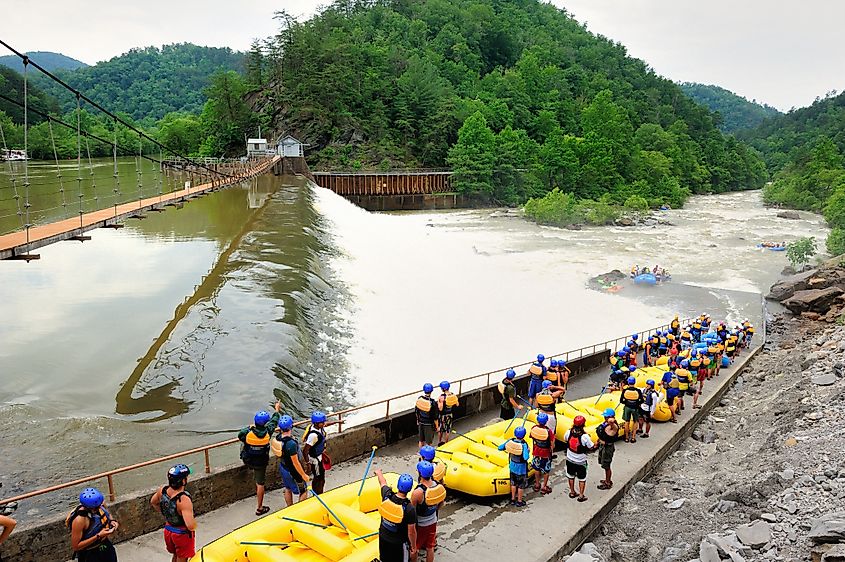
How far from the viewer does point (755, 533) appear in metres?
7.75

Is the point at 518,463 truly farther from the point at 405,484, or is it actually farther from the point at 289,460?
the point at 289,460

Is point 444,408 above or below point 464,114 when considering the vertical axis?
below

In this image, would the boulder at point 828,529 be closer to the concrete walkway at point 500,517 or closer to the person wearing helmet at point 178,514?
the concrete walkway at point 500,517

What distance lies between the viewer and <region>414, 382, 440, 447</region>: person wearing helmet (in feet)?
34.6

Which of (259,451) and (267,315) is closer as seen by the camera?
(259,451)

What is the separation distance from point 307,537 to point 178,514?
1533 mm

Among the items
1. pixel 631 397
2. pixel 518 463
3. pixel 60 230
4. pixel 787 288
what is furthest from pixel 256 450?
pixel 787 288

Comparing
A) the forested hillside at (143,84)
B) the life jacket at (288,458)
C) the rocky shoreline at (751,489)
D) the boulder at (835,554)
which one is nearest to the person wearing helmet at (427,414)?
the life jacket at (288,458)

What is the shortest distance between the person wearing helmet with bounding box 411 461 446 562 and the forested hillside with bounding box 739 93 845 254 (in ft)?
145

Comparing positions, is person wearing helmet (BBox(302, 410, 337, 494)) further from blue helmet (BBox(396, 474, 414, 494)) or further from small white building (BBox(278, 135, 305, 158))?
small white building (BBox(278, 135, 305, 158))

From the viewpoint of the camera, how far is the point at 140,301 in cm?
2331

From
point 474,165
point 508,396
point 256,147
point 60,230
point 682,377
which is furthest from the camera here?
point 256,147

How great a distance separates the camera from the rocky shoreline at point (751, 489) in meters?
7.56

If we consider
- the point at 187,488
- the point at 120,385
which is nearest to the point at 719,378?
the point at 187,488
